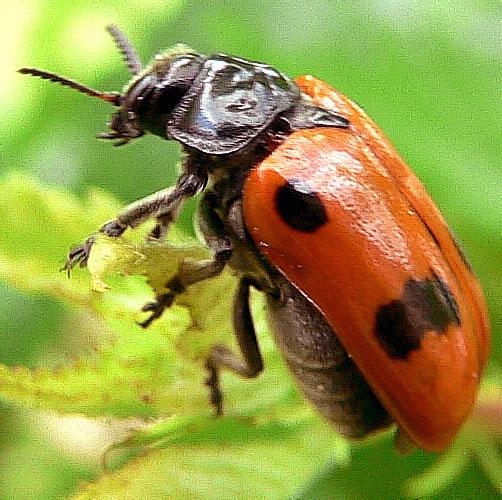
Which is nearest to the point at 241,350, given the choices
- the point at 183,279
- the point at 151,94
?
the point at 183,279

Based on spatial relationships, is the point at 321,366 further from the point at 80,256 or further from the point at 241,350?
the point at 80,256

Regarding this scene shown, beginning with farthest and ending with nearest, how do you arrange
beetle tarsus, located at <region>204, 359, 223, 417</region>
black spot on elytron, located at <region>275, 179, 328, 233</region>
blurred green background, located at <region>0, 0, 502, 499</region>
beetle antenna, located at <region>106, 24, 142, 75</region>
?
1. blurred green background, located at <region>0, 0, 502, 499</region>
2. beetle antenna, located at <region>106, 24, 142, 75</region>
3. beetle tarsus, located at <region>204, 359, 223, 417</region>
4. black spot on elytron, located at <region>275, 179, 328, 233</region>

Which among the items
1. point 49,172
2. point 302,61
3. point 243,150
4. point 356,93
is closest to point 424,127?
point 356,93

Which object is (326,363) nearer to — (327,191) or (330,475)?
(327,191)

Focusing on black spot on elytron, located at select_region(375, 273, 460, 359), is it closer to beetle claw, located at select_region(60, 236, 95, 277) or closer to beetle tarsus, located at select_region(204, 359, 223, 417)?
beetle tarsus, located at select_region(204, 359, 223, 417)

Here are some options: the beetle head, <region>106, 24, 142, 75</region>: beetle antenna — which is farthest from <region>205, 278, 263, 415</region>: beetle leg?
<region>106, 24, 142, 75</region>: beetle antenna

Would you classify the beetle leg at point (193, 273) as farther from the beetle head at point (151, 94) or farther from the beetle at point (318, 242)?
the beetle head at point (151, 94)

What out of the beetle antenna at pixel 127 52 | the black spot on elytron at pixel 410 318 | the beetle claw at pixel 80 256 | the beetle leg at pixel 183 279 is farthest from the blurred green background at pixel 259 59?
the beetle claw at pixel 80 256
